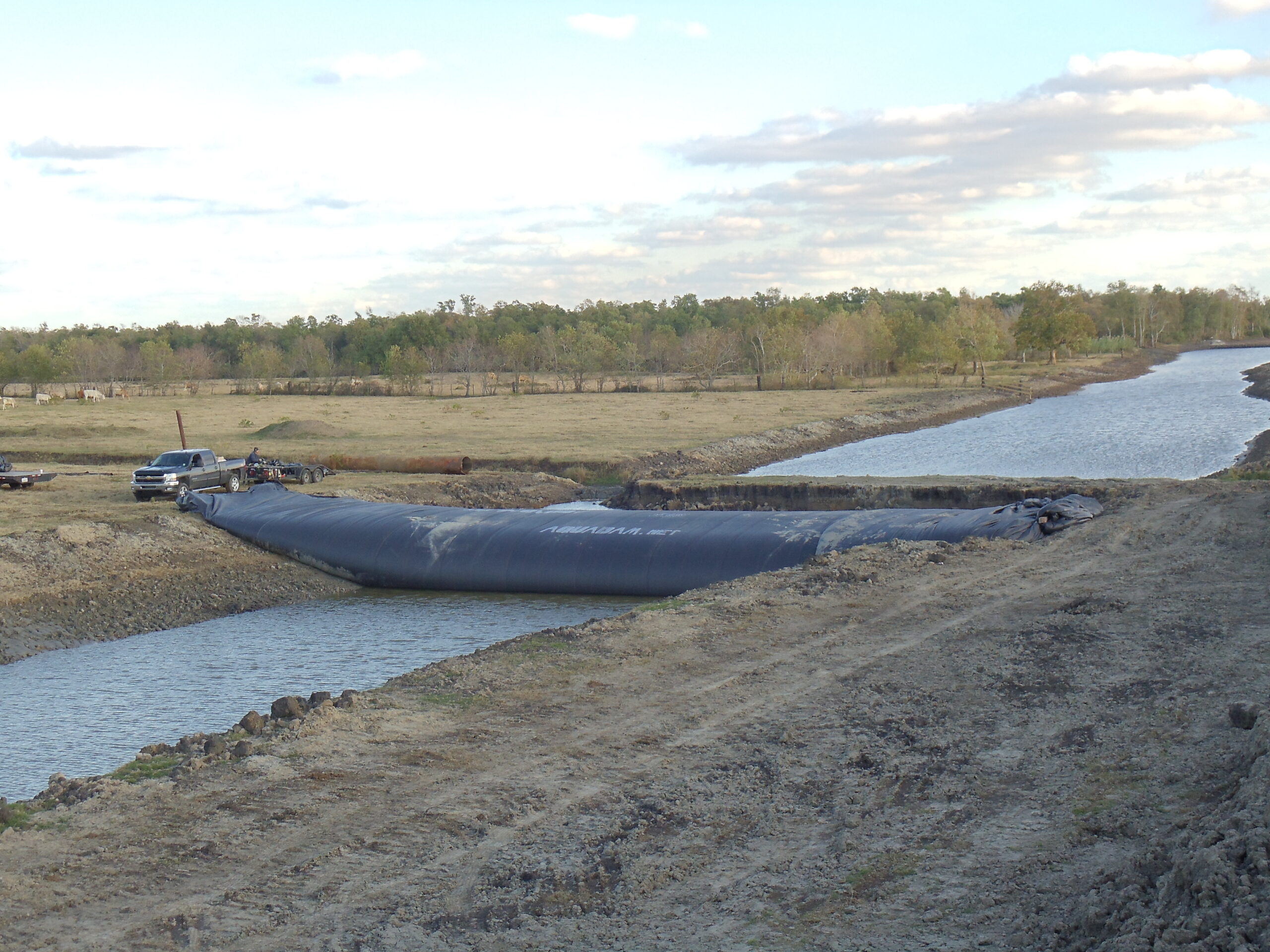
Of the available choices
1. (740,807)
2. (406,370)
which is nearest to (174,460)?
(740,807)

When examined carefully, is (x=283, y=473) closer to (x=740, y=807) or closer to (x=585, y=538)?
(x=585, y=538)

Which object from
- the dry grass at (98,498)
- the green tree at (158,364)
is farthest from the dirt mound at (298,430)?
the green tree at (158,364)

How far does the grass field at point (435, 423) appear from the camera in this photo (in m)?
Answer: 47.0

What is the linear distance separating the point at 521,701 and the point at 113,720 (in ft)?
22.1

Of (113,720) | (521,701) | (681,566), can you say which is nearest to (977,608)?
(521,701)

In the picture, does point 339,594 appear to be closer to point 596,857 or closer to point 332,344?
point 596,857

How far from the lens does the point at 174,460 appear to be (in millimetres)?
32156

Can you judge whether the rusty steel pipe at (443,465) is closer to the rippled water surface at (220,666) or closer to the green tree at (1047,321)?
the rippled water surface at (220,666)

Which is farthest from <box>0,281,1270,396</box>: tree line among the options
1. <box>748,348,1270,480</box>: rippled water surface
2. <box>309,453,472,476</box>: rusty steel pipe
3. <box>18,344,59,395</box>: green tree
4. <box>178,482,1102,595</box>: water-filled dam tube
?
<box>178,482,1102,595</box>: water-filled dam tube

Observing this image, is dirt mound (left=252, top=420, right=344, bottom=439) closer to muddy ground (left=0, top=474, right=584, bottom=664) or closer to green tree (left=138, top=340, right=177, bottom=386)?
muddy ground (left=0, top=474, right=584, bottom=664)

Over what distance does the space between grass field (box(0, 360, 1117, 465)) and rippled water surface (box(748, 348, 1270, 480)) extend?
20.7ft

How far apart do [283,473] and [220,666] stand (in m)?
17.5

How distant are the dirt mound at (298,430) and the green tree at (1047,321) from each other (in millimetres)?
83815

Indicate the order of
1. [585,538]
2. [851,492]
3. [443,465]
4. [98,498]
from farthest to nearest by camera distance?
[443,465] → [98,498] → [851,492] → [585,538]
